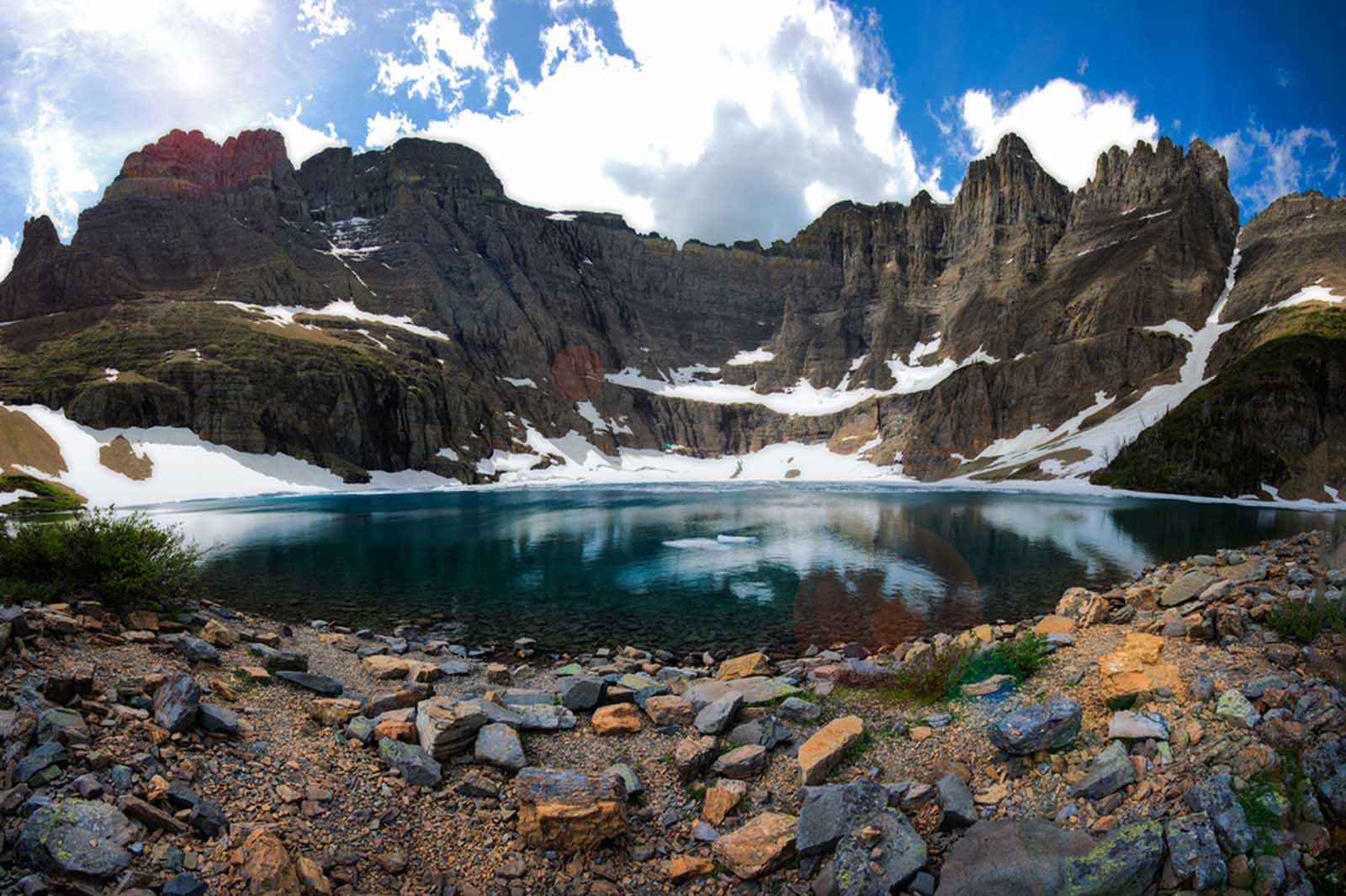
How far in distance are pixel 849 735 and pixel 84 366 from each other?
147525 mm

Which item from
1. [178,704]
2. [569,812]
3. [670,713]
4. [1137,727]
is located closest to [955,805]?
[1137,727]

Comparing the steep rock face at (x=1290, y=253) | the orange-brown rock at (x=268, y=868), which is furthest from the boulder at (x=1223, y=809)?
the steep rock face at (x=1290, y=253)

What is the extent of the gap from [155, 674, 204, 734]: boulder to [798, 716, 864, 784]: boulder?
683 cm

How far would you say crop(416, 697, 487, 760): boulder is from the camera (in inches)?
287

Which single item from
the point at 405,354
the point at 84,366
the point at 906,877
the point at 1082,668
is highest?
the point at 405,354

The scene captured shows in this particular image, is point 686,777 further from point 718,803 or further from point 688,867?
point 688,867

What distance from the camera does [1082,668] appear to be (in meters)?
8.24

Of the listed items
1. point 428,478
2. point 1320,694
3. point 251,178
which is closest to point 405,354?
point 428,478

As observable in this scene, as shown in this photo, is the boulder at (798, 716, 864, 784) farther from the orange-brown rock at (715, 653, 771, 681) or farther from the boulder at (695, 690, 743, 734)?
the orange-brown rock at (715, 653, 771, 681)

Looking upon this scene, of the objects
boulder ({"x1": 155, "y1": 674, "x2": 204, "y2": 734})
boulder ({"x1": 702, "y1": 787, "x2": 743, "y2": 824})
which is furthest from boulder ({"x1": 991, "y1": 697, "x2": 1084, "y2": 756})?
boulder ({"x1": 155, "y1": 674, "x2": 204, "y2": 734})

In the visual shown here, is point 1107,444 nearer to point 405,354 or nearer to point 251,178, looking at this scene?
point 405,354

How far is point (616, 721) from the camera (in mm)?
8758

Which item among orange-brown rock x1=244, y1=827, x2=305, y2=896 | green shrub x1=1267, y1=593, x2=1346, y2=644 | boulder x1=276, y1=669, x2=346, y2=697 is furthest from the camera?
boulder x1=276, y1=669, x2=346, y2=697

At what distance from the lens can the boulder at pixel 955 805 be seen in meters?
5.67
